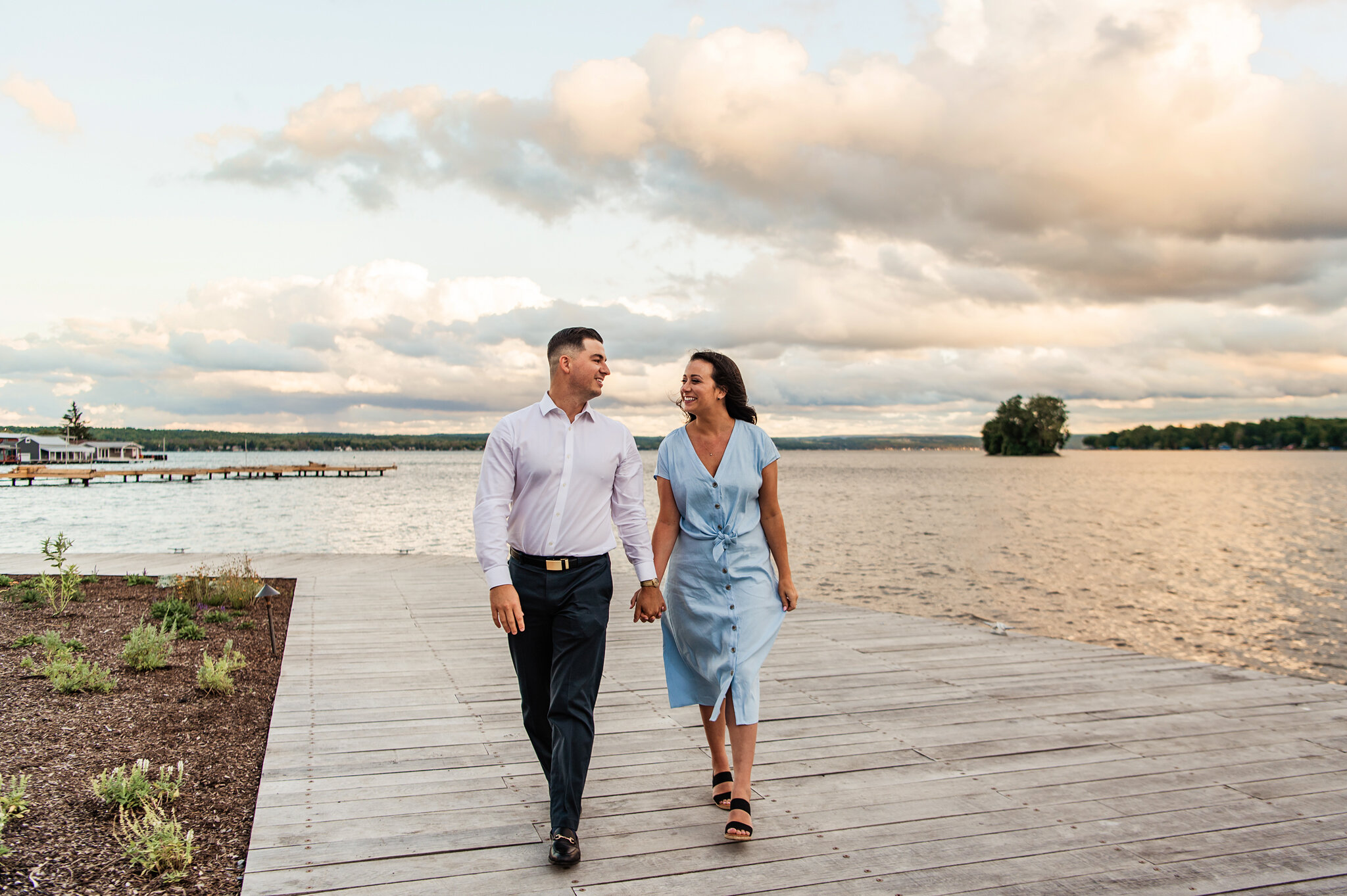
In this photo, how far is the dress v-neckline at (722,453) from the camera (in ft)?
11.3

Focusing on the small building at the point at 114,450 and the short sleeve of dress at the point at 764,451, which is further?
the small building at the point at 114,450

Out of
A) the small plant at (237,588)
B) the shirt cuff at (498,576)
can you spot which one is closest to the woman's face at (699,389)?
the shirt cuff at (498,576)

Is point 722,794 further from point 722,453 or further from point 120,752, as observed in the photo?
point 120,752

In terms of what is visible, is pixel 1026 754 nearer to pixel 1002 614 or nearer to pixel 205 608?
pixel 205 608

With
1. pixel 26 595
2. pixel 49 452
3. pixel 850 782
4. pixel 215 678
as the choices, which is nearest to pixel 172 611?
pixel 26 595

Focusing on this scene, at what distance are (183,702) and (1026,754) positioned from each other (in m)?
4.93

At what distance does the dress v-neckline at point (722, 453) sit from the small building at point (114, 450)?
17588 cm

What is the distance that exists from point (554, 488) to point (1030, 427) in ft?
542

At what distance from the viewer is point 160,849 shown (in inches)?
119

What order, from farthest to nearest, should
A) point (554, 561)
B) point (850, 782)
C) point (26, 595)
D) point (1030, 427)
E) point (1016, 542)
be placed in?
1. point (1030, 427)
2. point (1016, 542)
3. point (26, 595)
4. point (850, 782)
5. point (554, 561)

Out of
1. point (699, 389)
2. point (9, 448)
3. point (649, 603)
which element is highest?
point (699, 389)

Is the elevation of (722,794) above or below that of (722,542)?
below

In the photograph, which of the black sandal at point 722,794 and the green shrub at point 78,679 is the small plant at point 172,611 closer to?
the green shrub at point 78,679

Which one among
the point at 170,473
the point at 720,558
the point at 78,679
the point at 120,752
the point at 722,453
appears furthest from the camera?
the point at 170,473
